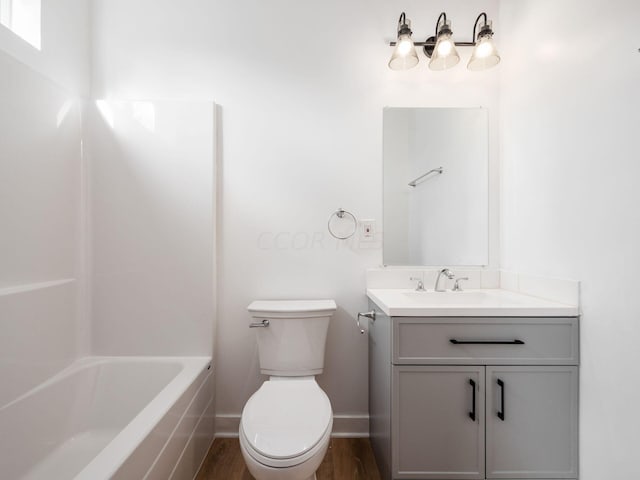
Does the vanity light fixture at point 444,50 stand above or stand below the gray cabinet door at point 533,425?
above

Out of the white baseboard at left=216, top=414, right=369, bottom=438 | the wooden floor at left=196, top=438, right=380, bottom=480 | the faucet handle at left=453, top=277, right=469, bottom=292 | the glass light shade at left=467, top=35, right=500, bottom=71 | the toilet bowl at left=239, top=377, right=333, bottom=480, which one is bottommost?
the wooden floor at left=196, top=438, right=380, bottom=480

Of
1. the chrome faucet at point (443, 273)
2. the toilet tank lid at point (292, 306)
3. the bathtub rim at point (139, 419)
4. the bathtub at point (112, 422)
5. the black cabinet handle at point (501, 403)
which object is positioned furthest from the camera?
A: the chrome faucet at point (443, 273)

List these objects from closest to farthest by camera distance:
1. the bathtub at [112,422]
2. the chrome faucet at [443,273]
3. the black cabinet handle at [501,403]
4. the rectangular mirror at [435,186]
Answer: the bathtub at [112,422] → the black cabinet handle at [501,403] → the chrome faucet at [443,273] → the rectangular mirror at [435,186]

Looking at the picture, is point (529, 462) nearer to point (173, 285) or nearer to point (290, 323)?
point (290, 323)

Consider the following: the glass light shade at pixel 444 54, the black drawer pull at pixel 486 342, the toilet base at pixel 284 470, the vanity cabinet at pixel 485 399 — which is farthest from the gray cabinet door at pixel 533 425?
the glass light shade at pixel 444 54

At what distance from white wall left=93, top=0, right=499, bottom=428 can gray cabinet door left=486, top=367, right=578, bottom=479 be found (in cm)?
84

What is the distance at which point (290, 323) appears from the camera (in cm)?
174

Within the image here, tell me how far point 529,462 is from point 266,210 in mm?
1654

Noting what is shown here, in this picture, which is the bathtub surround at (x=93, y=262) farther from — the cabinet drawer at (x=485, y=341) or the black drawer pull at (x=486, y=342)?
Result: the black drawer pull at (x=486, y=342)

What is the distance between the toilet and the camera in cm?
116

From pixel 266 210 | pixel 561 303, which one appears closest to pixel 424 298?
pixel 561 303

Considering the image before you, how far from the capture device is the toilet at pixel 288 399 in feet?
3.81

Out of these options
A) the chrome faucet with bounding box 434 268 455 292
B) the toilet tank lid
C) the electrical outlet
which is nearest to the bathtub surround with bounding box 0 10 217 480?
the toilet tank lid

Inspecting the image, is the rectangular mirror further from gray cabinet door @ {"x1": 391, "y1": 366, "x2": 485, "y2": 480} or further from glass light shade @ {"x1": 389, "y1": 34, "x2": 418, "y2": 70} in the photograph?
gray cabinet door @ {"x1": 391, "y1": 366, "x2": 485, "y2": 480}
